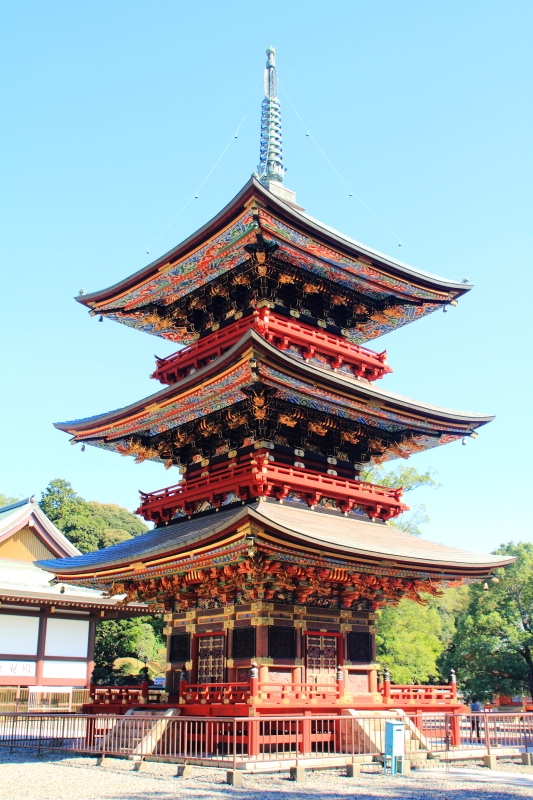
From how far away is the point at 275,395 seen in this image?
72.6 feet

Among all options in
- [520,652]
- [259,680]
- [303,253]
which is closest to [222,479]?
[259,680]

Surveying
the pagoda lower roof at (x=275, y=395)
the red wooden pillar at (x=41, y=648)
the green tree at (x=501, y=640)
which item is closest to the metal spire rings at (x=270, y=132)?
the pagoda lower roof at (x=275, y=395)

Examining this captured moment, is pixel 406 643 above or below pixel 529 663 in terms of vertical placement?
above

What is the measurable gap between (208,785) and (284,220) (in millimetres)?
14783

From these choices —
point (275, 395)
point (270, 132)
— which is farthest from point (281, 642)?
point (270, 132)

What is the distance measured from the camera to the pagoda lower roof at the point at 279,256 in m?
21.8

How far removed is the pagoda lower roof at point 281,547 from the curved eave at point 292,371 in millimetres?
3875

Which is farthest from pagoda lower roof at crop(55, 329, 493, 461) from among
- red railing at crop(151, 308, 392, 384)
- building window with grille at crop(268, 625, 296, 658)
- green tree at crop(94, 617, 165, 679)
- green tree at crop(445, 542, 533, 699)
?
green tree at crop(94, 617, 165, 679)

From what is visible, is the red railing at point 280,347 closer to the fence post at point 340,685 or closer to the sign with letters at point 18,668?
the fence post at point 340,685

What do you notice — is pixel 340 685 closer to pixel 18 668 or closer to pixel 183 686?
pixel 183 686

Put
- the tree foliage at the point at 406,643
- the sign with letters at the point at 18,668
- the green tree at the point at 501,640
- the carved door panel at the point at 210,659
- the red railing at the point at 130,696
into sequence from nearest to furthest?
the carved door panel at the point at 210,659
the red railing at the point at 130,696
the sign with letters at the point at 18,668
the tree foliage at the point at 406,643
the green tree at the point at 501,640

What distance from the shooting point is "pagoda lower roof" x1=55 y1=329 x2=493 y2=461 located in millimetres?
20625

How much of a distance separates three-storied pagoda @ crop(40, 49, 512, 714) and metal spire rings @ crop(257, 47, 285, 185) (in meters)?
6.50

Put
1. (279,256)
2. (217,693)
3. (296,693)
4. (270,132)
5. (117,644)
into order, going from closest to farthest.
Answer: (296,693)
(217,693)
(279,256)
(270,132)
(117,644)
